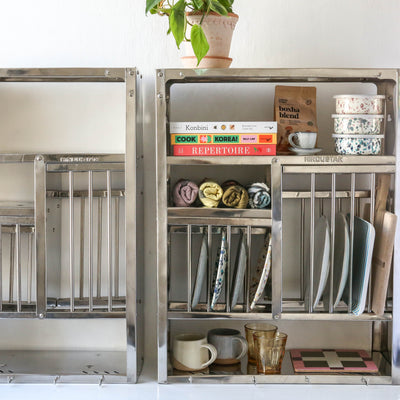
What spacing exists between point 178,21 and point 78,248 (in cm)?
80

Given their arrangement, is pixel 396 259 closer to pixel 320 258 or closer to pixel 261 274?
pixel 320 258

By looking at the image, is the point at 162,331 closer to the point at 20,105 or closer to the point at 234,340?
the point at 234,340

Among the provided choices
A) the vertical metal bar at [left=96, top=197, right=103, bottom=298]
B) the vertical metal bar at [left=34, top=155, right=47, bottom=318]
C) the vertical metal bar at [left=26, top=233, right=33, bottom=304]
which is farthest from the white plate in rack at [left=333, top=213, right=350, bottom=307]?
the vertical metal bar at [left=26, top=233, right=33, bottom=304]

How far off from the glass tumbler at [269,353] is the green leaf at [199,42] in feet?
2.59

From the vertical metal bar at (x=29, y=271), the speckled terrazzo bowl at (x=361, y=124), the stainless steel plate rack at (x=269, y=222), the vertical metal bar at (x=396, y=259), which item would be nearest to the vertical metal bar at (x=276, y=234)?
the stainless steel plate rack at (x=269, y=222)

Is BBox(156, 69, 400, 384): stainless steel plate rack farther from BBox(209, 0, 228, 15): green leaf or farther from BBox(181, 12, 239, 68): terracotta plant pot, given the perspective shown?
BBox(209, 0, 228, 15): green leaf

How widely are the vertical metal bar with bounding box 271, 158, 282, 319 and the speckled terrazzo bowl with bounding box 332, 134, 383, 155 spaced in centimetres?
19

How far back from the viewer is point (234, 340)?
70.4 inches

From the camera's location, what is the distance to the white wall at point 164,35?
191cm

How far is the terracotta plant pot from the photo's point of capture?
1647 mm

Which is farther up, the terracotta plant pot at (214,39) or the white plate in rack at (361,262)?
the terracotta plant pot at (214,39)

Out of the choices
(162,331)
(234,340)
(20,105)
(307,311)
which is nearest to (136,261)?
(162,331)

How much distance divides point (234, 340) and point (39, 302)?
566 millimetres

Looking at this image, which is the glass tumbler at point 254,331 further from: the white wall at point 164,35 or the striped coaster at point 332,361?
the white wall at point 164,35
